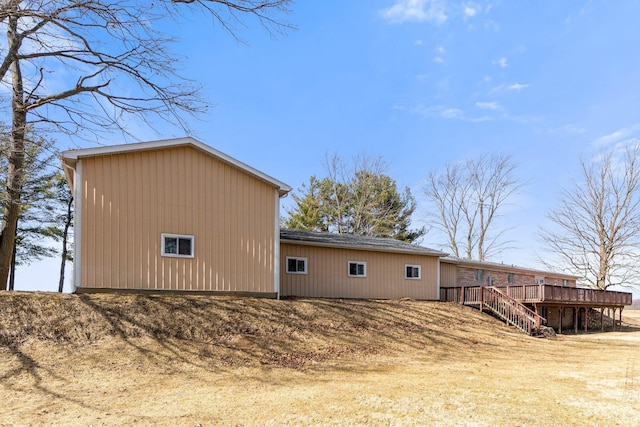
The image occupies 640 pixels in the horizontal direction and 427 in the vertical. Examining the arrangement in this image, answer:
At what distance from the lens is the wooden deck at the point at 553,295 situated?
19391 mm

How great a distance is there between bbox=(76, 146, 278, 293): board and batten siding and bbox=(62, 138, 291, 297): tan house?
3 cm

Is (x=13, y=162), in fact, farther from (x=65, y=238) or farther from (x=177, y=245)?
(x=65, y=238)

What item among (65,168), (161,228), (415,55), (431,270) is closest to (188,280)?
(161,228)

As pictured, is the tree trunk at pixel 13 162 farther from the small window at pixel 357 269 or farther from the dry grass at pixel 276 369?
the small window at pixel 357 269

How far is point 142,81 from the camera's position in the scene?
1218cm

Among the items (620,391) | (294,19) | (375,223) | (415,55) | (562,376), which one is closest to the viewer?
(620,391)

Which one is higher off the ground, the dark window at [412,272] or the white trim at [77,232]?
the white trim at [77,232]

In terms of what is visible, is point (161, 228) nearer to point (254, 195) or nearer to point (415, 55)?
point (254, 195)

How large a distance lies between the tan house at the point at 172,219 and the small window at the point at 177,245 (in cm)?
3

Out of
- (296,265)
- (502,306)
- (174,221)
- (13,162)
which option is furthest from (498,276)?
(13,162)

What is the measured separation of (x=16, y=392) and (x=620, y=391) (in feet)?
34.8

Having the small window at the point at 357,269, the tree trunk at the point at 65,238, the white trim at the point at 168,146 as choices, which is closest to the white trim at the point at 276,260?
the white trim at the point at 168,146

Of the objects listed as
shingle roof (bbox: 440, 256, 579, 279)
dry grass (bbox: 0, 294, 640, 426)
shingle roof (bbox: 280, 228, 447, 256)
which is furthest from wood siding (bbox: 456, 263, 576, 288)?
dry grass (bbox: 0, 294, 640, 426)

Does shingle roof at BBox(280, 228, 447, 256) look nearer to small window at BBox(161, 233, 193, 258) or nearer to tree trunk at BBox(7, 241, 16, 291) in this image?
small window at BBox(161, 233, 193, 258)
